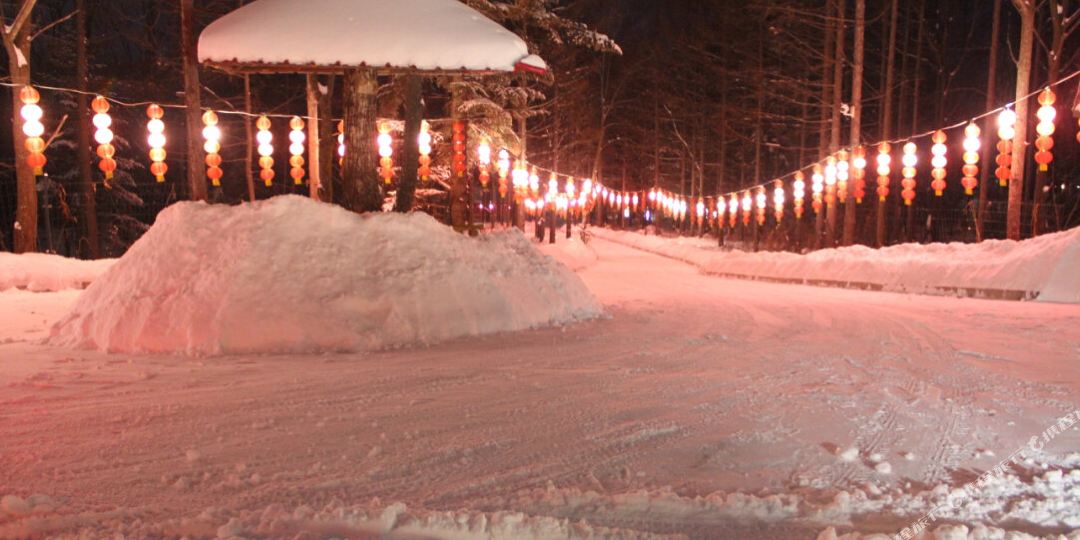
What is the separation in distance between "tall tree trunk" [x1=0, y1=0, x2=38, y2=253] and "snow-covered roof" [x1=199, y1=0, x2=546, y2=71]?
9659mm

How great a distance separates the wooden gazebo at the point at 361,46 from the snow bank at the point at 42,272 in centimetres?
749

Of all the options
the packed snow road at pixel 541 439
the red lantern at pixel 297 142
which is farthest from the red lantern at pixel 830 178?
the red lantern at pixel 297 142

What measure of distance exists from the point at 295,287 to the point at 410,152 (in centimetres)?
762

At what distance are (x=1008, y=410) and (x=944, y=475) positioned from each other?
1926mm

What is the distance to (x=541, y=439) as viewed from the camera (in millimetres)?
5320

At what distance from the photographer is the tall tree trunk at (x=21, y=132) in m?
18.2

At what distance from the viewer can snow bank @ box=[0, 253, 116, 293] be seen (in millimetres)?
16062

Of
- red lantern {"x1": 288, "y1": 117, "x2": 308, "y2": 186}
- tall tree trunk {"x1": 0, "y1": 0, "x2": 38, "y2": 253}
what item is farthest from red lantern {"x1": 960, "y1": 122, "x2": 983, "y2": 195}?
tall tree trunk {"x1": 0, "y1": 0, "x2": 38, "y2": 253}

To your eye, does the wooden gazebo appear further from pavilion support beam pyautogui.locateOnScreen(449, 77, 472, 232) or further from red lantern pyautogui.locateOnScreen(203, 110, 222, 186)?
pavilion support beam pyautogui.locateOnScreen(449, 77, 472, 232)

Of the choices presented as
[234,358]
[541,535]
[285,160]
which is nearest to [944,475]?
[541,535]

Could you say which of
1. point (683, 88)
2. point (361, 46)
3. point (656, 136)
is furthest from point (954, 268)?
point (656, 136)

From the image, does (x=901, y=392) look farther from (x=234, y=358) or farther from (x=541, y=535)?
(x=234, y=358)

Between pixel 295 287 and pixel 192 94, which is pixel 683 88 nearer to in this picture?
pixel 192 94

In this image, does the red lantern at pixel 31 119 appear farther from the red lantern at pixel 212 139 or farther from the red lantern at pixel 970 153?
the red lantern at pixel 970 153
